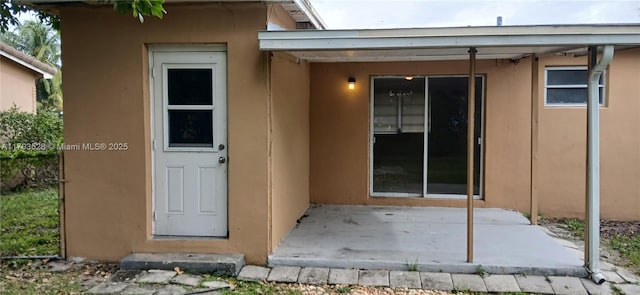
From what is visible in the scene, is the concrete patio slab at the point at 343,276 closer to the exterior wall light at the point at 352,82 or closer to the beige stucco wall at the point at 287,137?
the beige stucco wall at the point at 287,137

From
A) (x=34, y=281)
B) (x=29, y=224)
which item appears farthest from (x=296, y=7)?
(x=29, y=224)

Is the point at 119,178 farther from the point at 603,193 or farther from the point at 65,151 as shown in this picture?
the point at 603,193

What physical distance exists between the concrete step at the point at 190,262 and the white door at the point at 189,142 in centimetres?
31

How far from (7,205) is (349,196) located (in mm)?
5093

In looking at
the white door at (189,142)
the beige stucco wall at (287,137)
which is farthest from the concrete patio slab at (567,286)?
the white door at (189,142)

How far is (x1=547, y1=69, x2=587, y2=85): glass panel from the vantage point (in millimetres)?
7230

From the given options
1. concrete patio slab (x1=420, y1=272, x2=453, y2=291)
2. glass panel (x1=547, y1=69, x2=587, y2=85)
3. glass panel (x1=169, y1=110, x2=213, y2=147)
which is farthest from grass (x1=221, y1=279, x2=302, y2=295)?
glass panel (x1=547, y1=69, x2=587, y2=85)

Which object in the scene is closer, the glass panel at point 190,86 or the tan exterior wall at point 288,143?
the glass panel at point 190,86

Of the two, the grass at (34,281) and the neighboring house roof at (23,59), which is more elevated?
the neighboring house roof at (23,59)

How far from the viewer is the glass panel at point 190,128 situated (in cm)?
503

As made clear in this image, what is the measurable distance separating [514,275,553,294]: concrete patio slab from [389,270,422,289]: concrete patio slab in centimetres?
92

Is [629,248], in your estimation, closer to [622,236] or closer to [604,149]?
[622,236]

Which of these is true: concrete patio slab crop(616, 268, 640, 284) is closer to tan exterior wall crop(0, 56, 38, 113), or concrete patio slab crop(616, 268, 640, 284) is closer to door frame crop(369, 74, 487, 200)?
door frame crop(369, 74, 487, 200)

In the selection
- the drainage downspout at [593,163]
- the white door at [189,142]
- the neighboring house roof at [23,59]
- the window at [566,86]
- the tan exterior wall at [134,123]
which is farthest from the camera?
the neighboring house roof at [23,59]
